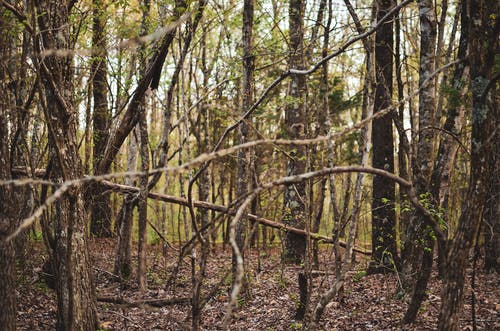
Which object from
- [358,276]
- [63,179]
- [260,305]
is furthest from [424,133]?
[63,179]

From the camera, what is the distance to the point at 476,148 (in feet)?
12.1

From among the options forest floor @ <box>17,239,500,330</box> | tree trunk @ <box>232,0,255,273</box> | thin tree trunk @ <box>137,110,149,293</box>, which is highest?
tree trunk @ <box>232,0,255,273</box>

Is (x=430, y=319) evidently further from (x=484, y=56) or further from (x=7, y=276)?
(x=7, y=276)

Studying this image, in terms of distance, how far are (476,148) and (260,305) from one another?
5.99 m

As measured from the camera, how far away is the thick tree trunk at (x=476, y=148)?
11.6 feet

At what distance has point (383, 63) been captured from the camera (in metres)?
9.63

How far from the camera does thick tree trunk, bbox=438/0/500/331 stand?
3531mm

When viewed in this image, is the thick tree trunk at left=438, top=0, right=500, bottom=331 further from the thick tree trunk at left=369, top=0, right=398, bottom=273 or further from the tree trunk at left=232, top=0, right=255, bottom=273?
the thick tree trunk at left=369, top=0, right=398, bottom=273

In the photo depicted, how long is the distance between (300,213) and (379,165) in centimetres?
232

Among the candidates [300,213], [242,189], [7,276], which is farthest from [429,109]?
[7,276]

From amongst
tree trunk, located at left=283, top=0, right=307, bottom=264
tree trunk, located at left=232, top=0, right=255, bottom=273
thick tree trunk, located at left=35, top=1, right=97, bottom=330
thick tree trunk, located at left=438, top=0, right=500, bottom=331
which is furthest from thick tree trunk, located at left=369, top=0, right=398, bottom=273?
thick tree trunk, located at left=35, top=1, right=97, bottom=330

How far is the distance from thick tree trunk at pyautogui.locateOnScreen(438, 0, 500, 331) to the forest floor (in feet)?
8.76

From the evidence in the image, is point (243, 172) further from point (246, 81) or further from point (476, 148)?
point (476, 148)

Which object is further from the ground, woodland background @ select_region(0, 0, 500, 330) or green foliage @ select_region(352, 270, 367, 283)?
woodland background @ select_region(0, 0, 500, 330)
